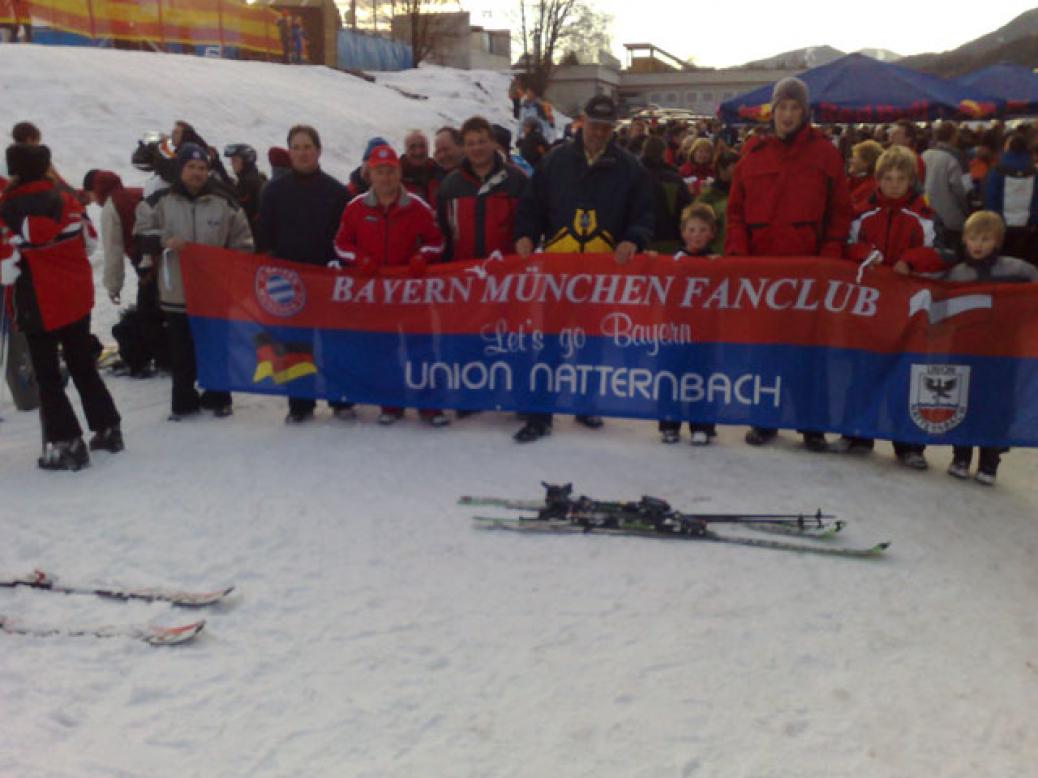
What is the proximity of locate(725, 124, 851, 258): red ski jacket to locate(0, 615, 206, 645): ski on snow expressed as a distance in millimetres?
4022

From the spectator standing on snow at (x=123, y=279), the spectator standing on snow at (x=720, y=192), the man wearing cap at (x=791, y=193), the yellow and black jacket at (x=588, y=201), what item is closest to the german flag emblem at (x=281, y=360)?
the spectator standing on snow at (x=123, y=279)

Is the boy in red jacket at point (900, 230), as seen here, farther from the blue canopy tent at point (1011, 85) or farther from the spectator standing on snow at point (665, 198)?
the blue canopy tent at point (1011, 85)

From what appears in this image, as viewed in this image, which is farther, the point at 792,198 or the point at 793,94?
the point at 792,198

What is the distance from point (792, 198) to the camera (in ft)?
19.8

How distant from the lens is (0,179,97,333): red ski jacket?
584 centimetres

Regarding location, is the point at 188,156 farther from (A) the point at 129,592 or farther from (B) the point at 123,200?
(A) the point at 129,592

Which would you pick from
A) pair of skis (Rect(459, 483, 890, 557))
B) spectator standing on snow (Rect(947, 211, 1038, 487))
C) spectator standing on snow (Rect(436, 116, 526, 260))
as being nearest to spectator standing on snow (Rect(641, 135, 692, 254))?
spectator standing on snow (Rect(436, 116, 526, 260))

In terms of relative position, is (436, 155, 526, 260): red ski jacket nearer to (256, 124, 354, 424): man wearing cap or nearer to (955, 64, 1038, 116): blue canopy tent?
(256, 124, 354, 424): man wearing cap

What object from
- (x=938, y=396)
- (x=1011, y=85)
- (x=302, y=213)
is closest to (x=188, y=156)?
(x=302, y=213)

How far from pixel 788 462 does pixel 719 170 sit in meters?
3.44

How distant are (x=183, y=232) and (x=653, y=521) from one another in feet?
13.2

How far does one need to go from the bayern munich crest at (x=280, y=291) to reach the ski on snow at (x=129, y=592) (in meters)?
2.85

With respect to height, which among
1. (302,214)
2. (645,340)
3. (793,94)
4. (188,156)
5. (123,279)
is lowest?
(645,340)

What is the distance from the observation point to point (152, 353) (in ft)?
27.7
